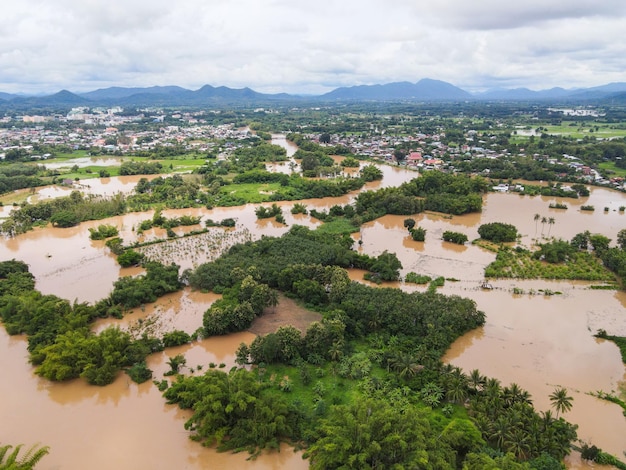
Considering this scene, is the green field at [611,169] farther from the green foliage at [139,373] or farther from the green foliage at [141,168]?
the green foliage at [141,168]

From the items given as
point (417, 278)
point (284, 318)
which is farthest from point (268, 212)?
point (284, 318)

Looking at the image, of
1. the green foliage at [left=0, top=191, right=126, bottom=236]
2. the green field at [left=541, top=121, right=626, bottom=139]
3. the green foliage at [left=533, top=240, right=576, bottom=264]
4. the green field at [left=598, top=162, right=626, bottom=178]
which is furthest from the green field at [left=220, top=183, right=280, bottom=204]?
the green field at [left=541, top=121, right=626, bottom=139]

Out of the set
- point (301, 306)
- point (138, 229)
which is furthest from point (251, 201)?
point (301, 306)

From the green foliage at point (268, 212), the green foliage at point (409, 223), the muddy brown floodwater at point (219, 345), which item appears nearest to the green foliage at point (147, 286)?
the muddy brown floodwater at point (219, 345)

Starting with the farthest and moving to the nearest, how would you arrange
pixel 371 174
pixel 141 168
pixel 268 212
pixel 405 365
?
pixel 141 168 < pixel 371 174 < pixel 268 212 < pixel 405 365

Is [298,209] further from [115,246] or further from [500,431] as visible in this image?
[500,431]

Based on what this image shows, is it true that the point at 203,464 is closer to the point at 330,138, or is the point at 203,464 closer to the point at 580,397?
the point at 580,397

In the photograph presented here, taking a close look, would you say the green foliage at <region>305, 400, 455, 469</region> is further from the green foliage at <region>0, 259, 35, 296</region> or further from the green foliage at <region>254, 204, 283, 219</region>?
the green foliage at <region>254, 204, 283, 219</region>
